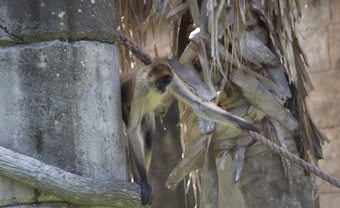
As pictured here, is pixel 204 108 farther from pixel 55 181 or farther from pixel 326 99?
pixel 326 99

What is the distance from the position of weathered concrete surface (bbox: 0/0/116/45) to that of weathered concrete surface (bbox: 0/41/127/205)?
0.04 m

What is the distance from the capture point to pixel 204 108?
386 centimetres

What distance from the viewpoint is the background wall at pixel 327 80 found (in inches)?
267

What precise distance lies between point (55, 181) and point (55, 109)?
0.38m

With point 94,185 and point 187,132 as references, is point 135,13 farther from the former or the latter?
point 94,185

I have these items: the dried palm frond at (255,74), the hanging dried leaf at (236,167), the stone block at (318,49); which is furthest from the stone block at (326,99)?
the hanging dried leaf at (236,167)

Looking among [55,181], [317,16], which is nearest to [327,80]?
[317,16]

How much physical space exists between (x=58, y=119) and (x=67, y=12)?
0.55 meters

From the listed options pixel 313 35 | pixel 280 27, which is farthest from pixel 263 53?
pixel 313 35

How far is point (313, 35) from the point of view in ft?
23.0

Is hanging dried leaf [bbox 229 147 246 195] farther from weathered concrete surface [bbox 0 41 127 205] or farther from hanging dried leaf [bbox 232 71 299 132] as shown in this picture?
weathered concrete surface [bbox 0 41 127 205]

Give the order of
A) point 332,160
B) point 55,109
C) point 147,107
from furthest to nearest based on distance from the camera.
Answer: point 332,160 → point 147,107 → point 55,109

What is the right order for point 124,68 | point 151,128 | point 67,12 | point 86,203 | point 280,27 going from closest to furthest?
point 86,203 → point 67,12 → point 151,128 → point 280,27 → point 124,68

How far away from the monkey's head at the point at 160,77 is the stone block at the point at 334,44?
3.36 meters
